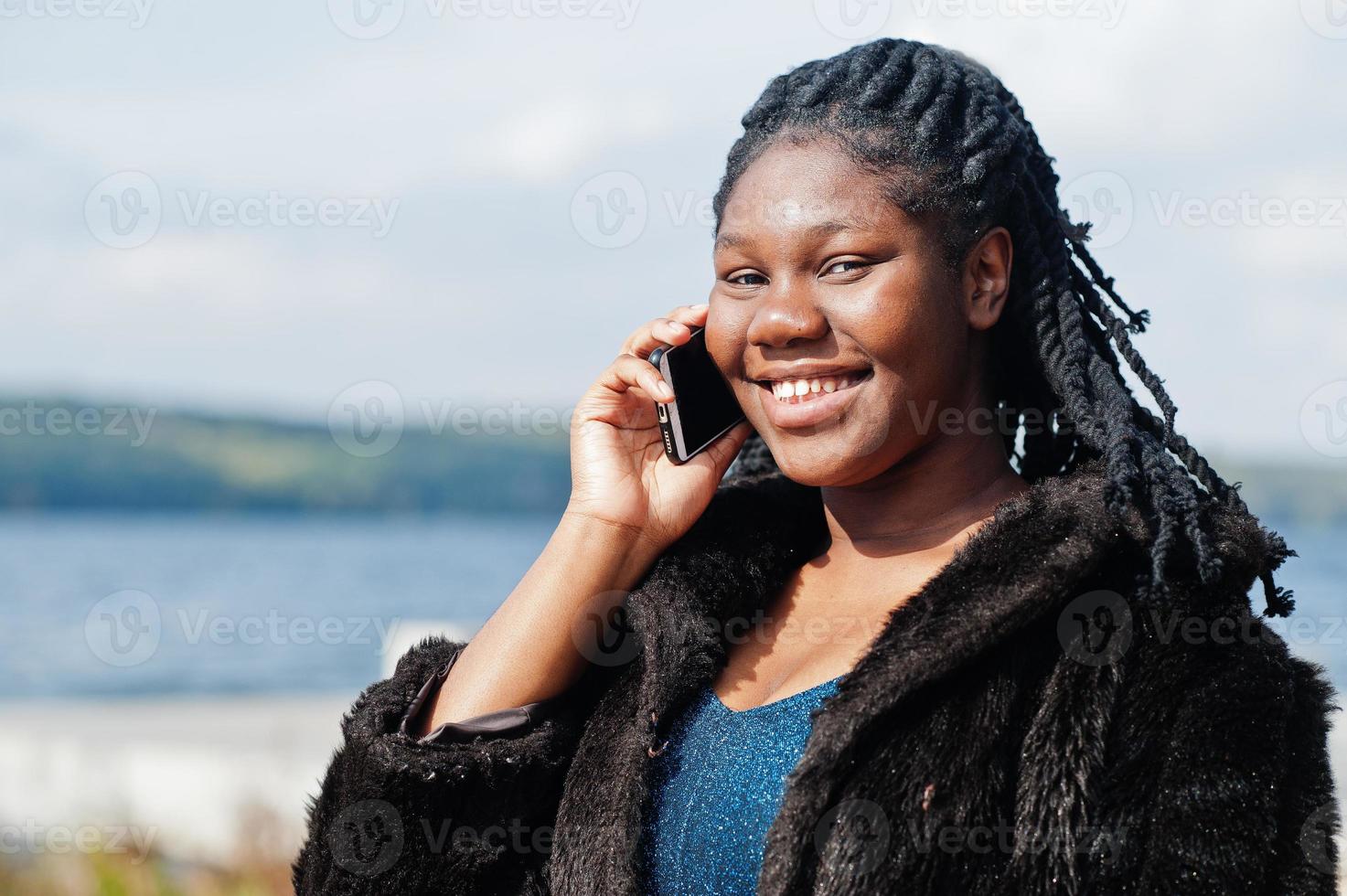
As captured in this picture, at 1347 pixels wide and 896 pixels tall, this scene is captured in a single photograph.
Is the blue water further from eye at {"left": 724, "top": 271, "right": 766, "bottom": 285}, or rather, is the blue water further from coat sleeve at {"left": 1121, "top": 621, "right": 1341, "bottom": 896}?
eye at {"left": 724, "top": 271, "right": 766, "bottom": 285}

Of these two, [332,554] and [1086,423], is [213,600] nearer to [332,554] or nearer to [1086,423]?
[332,554]

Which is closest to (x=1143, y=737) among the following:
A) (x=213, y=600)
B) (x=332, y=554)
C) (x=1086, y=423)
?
(x=1086, y=423)

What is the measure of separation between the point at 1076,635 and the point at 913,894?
49cm

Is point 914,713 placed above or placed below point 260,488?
below

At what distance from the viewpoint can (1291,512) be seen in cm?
4900

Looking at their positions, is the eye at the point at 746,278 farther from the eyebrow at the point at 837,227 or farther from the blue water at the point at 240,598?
the blue water at the point at 240,598

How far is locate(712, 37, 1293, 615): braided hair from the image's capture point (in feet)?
7.68

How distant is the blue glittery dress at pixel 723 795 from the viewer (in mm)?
2344

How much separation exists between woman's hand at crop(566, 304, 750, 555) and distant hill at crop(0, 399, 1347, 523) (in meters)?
61.1

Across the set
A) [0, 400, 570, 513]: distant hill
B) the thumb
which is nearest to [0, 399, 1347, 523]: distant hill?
[0, 400, 570, 513]: distant hill

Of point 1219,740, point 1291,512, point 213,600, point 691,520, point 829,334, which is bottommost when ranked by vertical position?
point 1219,740

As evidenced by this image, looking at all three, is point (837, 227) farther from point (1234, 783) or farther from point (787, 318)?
point (1234, 783)

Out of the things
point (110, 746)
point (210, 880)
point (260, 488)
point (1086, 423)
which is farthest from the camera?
point (260, 488)

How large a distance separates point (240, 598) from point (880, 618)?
33629 millimetres
